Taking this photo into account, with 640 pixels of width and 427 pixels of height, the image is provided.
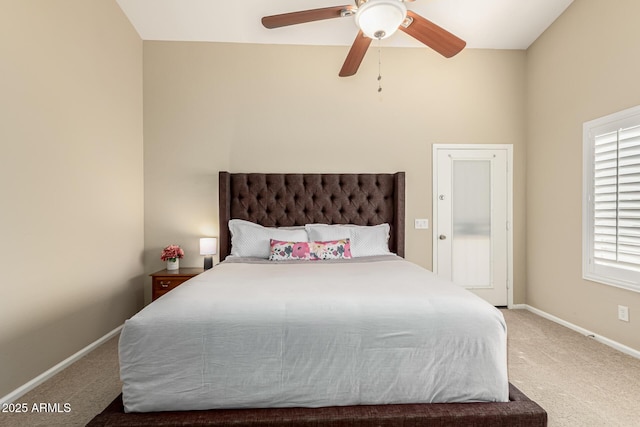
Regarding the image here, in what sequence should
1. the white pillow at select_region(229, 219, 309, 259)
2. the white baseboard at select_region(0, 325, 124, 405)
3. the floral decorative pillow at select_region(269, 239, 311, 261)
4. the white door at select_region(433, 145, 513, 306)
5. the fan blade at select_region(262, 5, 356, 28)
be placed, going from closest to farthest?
1. the white baseboard at select_region(0, 325, 124, 405)
2. the fan blade at select_region(262, 5, 356, 28)
3. the floral decorative pillow at select_region(269, 239, 311, 261)
4. the white pillow at select_region(229, 219, 309, 259)
5. the white door at select_region(433, 145, 513, 306)

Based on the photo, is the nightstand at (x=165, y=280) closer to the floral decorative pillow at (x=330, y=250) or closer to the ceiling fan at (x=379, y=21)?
the floral decorative pillow at (x=330, y=250)

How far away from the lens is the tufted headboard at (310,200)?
12.4 feet

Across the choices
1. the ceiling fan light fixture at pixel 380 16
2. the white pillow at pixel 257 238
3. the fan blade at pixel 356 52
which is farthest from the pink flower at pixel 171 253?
the ceiling fan light fixture at pixel 380 16

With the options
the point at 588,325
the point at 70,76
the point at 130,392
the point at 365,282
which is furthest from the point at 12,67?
the point at 588,325

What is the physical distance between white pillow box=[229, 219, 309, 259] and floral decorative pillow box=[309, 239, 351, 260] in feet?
0.79

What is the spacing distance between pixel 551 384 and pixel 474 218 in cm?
208

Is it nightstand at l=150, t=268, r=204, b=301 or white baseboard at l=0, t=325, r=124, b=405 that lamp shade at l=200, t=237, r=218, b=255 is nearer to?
nightstand at l=150, t=268, r=204, b=301

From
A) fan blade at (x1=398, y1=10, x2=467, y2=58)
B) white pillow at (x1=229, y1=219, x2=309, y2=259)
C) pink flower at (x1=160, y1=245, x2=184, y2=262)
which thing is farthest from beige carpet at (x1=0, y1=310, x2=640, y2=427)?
fan blade at (x1=398, y1=10, x2=467, y2=58)

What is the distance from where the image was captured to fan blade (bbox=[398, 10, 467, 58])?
7.68 feet

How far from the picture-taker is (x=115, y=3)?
11.1ft

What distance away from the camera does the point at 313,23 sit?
144 inches

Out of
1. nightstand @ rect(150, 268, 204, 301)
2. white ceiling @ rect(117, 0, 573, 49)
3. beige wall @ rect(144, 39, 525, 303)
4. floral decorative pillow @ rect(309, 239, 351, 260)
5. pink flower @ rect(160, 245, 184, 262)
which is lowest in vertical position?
nightstand @ rect(150, 268, 204, 301)

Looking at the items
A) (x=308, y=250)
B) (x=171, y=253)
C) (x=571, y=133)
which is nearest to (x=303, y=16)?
(x=308, y=250)

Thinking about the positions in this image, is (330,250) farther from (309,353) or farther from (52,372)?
(52,372)
